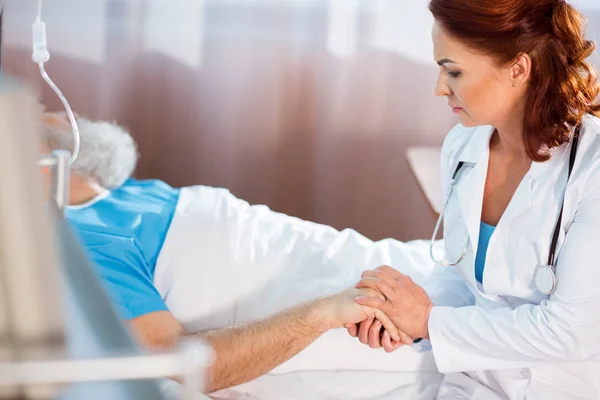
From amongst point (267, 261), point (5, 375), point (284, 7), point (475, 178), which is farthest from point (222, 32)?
point (5, 375)

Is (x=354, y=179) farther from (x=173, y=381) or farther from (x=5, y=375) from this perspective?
(x=5, y=375)

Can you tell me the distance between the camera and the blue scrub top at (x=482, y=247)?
5.64 ft

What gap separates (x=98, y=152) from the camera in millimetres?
2102

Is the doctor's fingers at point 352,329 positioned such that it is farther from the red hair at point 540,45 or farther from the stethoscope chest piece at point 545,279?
the red hair at point 540,45

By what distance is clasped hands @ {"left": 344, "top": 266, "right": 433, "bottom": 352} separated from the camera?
1.72 m

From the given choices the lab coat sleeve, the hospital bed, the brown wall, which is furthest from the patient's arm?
the brown wall

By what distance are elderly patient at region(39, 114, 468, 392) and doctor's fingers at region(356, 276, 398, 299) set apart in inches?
0.9

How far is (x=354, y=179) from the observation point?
3020 mm

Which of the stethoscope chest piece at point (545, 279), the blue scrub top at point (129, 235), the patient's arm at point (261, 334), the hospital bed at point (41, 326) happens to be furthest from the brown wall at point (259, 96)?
the hospital bed at point (41, 326)

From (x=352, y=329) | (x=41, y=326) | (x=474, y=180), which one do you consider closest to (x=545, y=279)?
(x=474, y=180)

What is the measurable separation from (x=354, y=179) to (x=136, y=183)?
1072mm

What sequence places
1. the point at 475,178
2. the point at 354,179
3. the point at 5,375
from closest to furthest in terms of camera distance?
the point at 5,375 < the point at 475,178 < the point at 354,179

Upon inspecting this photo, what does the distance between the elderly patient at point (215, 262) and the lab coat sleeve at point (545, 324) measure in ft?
0.46

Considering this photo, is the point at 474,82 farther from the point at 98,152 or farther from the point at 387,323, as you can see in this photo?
the point at 98,152
